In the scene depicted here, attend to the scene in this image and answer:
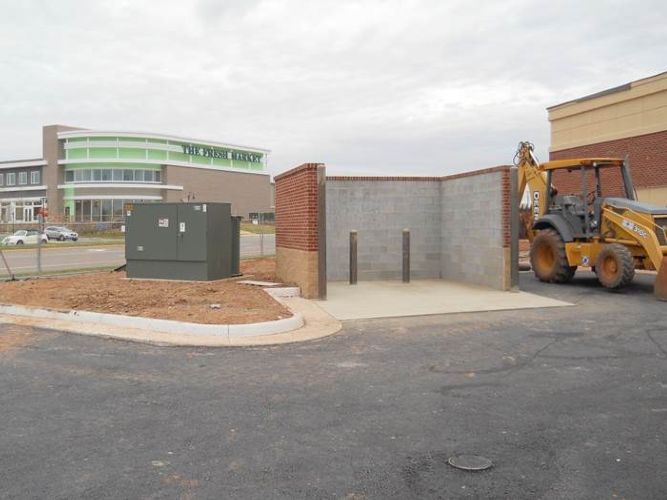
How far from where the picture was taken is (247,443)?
4672 mm

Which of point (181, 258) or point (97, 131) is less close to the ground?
point (97, 131)

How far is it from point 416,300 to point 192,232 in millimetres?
5228

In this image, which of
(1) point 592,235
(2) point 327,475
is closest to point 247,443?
(2) point 327,475

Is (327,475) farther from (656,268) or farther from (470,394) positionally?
(656,268)

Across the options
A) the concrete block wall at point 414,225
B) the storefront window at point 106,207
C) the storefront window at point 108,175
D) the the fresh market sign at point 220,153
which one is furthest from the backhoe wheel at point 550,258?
the the fresh market sign at point 220,153

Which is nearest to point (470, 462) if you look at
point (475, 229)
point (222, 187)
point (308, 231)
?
point (308, 231)

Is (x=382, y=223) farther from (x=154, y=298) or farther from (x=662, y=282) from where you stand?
(x=154, y=298)

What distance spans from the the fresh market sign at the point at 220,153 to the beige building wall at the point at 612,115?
183 ft

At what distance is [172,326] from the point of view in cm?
899

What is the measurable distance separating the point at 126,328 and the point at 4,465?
5025mm

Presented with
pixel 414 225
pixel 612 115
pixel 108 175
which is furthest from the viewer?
pixel 108 175

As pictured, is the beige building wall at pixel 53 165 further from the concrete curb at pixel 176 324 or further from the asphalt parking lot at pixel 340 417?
the asphalt parking lot at pixel 340 417

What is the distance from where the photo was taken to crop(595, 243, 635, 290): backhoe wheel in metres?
12.5

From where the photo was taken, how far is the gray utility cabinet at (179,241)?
1362cm
